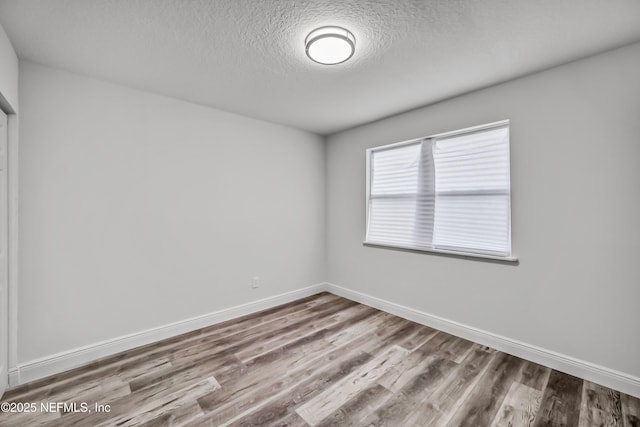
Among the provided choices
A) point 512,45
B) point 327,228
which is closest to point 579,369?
point 512,45

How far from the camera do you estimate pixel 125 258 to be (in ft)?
8.25

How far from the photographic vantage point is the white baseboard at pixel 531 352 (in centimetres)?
194

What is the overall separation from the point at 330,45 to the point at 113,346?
3.08 m

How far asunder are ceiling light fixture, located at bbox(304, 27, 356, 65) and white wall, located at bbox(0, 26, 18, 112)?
192 cm

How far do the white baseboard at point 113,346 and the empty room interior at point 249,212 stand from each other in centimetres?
2

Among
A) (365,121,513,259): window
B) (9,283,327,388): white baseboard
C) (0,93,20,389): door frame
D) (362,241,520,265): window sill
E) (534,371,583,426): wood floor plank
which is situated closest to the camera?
(534,371,583,426): wood floor plank

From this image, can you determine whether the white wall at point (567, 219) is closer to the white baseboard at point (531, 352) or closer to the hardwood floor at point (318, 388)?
the white baseboard at point (531, 352)

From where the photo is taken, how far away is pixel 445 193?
2.93 meters

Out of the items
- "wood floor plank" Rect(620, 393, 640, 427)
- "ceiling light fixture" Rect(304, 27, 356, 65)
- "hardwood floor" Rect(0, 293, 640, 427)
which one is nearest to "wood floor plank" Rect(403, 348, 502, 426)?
"hardwood floor" Rect(0, 293, 640, 427)

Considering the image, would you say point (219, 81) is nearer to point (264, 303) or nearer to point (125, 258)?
point (125, 258)

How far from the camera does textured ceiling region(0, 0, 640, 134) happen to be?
5.15 ft

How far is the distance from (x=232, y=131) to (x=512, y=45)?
2745mm

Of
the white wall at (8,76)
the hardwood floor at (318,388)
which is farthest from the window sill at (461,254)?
the white wall at (8,76)

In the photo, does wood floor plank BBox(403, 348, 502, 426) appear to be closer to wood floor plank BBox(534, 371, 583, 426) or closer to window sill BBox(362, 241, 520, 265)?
wood floor plank BBox(534, 371, 583, 426)
